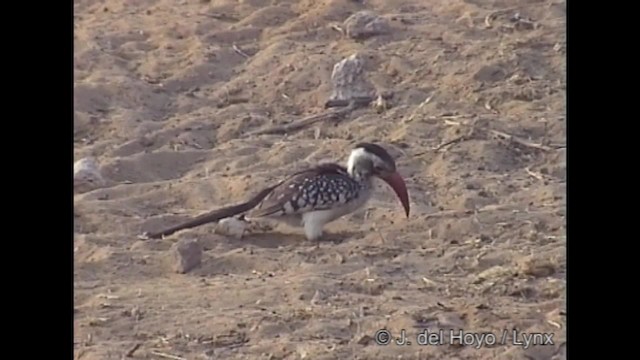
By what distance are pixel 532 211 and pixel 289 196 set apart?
3.03ft

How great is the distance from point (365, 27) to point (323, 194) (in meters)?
2.44

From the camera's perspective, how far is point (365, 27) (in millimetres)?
8062

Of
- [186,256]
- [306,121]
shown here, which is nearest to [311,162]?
[306,121]

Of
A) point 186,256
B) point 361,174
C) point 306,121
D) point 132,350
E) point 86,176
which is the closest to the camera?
point 132,350

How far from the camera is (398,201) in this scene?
6129 millimetres

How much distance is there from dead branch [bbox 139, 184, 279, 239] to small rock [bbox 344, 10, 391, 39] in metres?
2.32

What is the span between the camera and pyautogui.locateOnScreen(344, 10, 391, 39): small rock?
8.04m

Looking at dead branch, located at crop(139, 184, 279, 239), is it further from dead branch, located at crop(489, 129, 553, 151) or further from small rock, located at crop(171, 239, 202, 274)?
dead branch, located at crop(489, 129, 553, 151)

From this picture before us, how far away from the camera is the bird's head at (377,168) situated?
235 inches

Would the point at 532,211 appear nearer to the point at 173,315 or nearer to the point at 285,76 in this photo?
the point at 173,315

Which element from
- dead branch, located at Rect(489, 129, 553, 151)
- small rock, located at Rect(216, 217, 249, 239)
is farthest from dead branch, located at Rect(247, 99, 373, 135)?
small rock, located at Rect(216, 217, 249, 239)

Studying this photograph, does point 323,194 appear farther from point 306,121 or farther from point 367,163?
point 306,121
